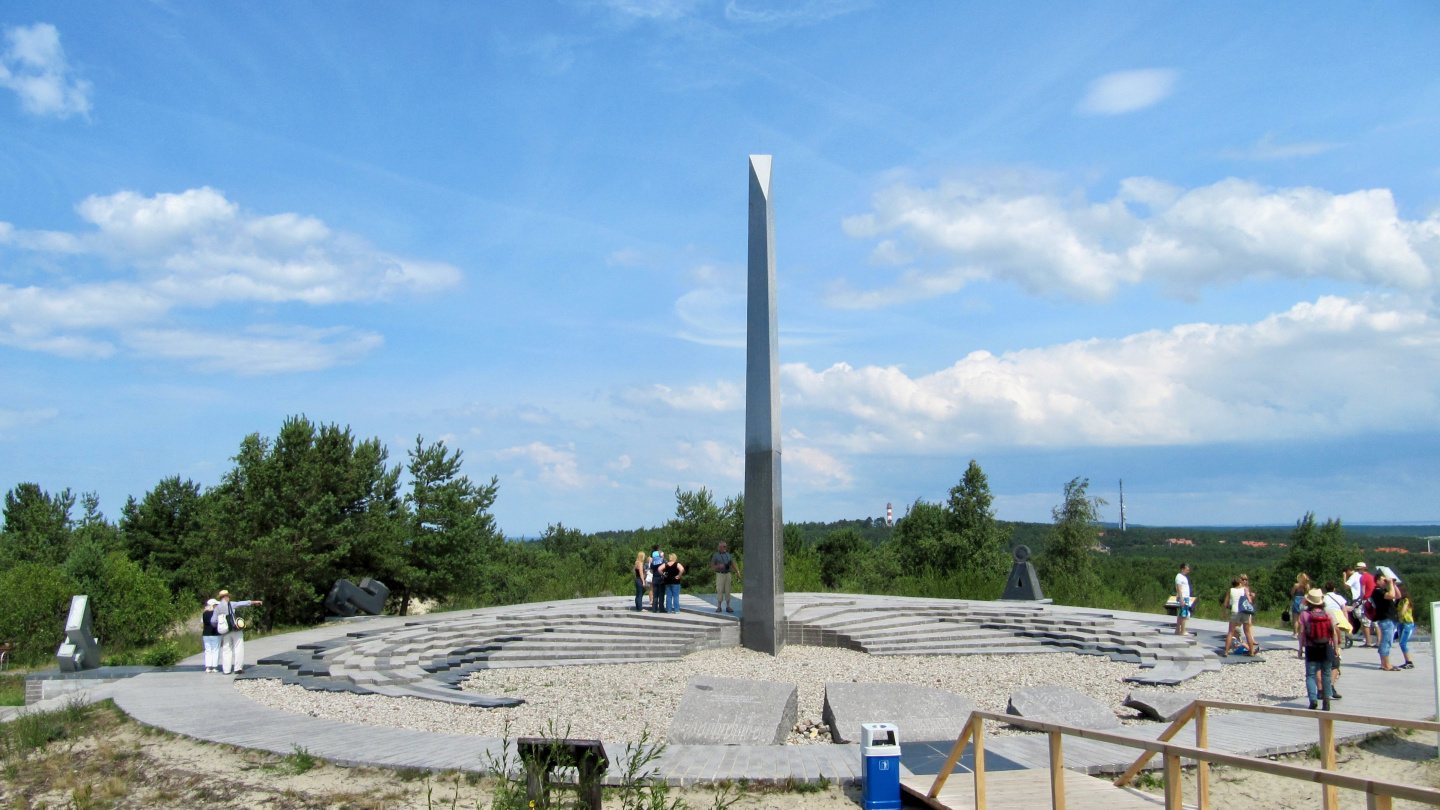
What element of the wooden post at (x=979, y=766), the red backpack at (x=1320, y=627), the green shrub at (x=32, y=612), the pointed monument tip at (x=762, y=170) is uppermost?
the pointed monument tip at (x=762, y=170)

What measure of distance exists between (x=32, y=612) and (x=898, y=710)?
71.3ft

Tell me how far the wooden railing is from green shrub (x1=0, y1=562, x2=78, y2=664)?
22.9m

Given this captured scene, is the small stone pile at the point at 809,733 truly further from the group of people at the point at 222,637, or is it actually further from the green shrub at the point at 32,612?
the green shrub at the point at 32,612

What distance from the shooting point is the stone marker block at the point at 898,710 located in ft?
28.3

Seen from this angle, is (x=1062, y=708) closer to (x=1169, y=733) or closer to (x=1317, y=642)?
(x=1317, y=642)

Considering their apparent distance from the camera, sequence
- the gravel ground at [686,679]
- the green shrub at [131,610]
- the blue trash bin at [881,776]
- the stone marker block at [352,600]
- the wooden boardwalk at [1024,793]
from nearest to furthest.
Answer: the wooden boardwalk at [1024,793] < the blue trash bin at [881,776] < the gravel ground at [686,679] < the stone marker block at [352,600] < the green shrub at [131,610]

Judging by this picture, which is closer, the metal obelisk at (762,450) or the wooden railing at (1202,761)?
the wooden railing at (1202,761)

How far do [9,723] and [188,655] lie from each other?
598 centimetres

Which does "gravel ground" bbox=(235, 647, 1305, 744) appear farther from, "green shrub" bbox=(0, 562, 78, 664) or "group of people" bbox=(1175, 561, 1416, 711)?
"green shrub" bbox=(0, 562, 78, 664)

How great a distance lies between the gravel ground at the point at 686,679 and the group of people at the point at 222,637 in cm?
102

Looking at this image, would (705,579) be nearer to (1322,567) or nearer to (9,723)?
(1322,567)

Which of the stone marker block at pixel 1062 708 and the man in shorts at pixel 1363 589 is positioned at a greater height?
the man in shorts at pixel 1363 589

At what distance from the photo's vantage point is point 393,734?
331 inches

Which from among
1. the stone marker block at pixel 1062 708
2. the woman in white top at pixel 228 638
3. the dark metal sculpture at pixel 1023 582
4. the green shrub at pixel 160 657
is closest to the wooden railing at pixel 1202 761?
the stone marker block at pixel 1062 708
